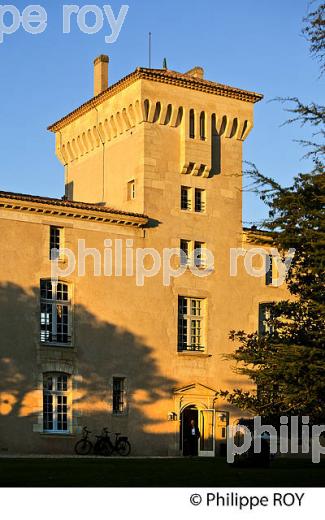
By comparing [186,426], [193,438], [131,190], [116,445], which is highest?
[131,190]

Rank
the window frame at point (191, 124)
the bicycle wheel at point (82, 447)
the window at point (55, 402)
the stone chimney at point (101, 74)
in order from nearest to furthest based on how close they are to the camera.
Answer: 1. the window at point (55, 402)
2. the bicycle wheel at point (82, 447)
3. the window frame at point (191, 124)
4. the stone chimney at point (101, 74)

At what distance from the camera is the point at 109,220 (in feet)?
137

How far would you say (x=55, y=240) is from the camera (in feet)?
133

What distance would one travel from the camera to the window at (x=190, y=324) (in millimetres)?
43531

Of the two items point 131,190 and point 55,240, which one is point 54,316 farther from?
point 131,190

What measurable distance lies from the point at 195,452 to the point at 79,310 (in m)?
7.92

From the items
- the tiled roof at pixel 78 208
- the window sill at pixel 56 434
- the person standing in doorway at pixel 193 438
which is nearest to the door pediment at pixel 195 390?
the person standing in doorway at pixel 193 438

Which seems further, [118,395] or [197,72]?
[197,72]

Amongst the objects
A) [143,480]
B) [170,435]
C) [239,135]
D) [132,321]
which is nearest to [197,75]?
[239,135]

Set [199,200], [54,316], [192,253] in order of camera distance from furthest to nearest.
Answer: [199,200], [192,253], [54,316]

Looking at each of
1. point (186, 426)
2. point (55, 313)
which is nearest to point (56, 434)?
point (55, 313)

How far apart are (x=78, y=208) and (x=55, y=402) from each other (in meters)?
7.55

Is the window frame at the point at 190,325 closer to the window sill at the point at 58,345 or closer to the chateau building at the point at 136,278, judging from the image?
the chateau building at the point at 136,278

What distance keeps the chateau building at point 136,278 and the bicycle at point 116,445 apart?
1.37 ft
